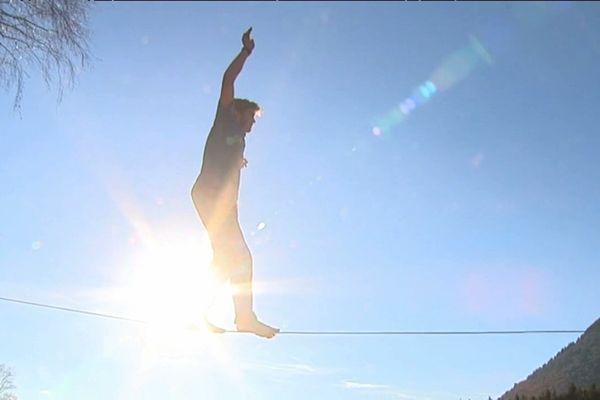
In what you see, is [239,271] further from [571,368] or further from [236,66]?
[571,368]

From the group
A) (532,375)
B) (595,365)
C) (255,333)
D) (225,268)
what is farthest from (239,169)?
(532,375)

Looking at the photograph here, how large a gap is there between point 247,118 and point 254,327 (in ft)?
5.93

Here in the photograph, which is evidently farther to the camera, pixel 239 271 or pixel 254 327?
pixel 254 327

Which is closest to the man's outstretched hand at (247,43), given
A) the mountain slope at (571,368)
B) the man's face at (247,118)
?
the man's face at (247,118)

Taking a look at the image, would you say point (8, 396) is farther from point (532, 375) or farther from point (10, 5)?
point (10, 5)

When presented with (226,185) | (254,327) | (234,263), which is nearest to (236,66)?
(226,185)

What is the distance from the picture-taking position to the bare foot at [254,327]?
18.6ft

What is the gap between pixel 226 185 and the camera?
5.30 m

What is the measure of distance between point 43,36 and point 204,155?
2.37 metres

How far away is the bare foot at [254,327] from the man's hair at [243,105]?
5.84ft

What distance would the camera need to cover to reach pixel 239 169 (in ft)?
17.7

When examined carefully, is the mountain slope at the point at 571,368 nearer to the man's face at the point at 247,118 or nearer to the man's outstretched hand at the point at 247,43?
the man's face at the point at 247,118

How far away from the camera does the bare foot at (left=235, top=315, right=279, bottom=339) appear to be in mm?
5676

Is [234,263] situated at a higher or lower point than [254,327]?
higher
